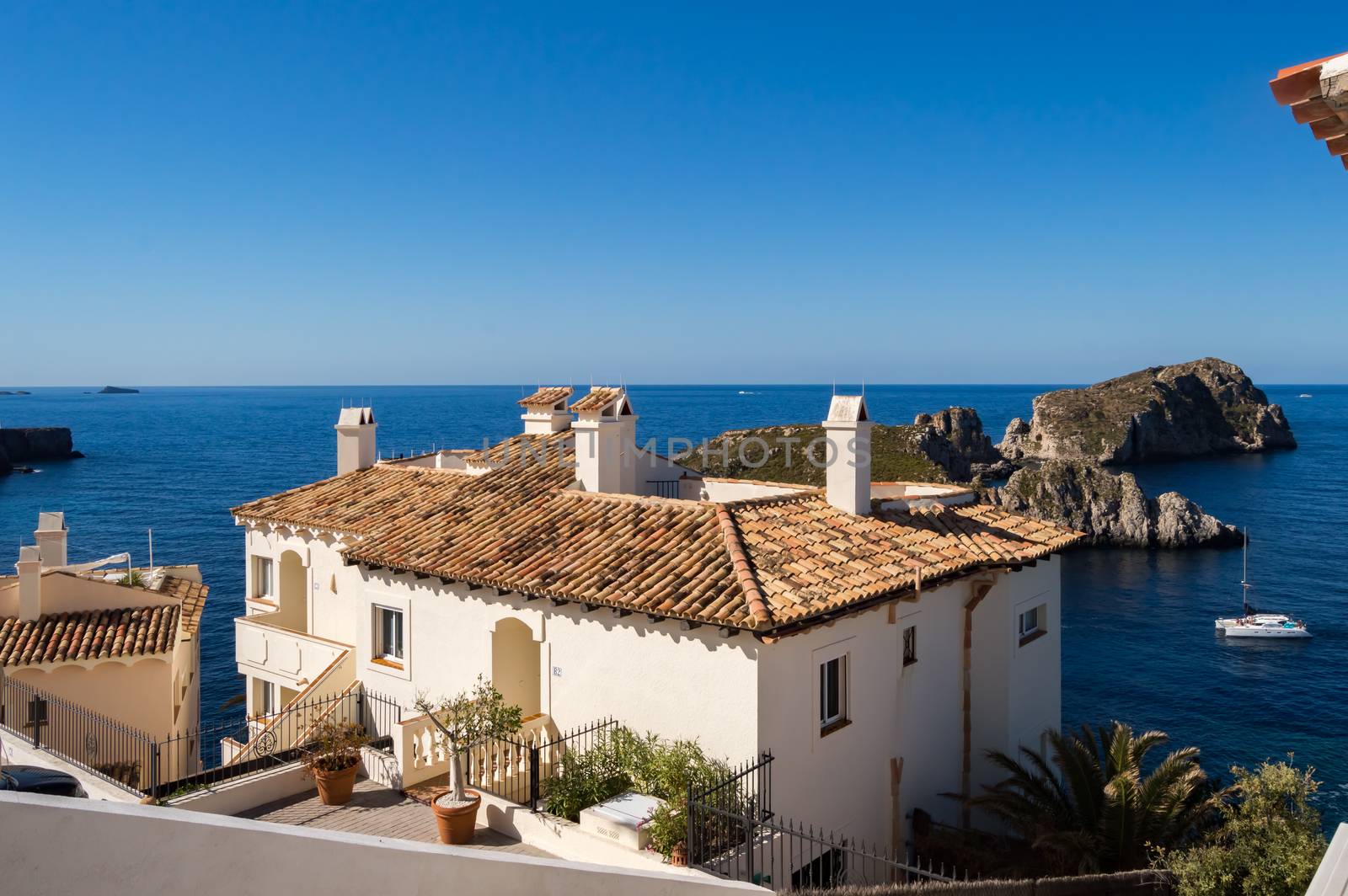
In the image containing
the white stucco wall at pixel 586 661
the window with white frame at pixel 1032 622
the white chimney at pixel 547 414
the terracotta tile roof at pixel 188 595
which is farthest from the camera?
the white chimney at pixel 547 414

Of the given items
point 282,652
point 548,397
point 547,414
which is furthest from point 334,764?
point 548,397

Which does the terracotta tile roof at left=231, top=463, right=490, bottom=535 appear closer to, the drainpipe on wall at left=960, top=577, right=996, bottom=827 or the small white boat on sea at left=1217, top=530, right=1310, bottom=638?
the drainpipe on wall at left=960, top=577, right=996, bottom=827

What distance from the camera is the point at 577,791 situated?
14000mm

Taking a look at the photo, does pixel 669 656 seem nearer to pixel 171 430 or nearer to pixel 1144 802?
pixel 1144 802

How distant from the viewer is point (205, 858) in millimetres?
5285

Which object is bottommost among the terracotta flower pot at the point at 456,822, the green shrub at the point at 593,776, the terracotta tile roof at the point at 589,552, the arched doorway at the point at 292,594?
the terracotta flower pot at the point at 456,822

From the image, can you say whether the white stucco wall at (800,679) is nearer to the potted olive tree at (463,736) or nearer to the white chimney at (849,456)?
the potted olive tree at (463,736)

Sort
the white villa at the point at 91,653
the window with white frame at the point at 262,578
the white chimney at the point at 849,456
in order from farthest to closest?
the window with white frame at the point at 262,578 < the white villa at the point at 91,653 < the white chimney at the point at 849,456

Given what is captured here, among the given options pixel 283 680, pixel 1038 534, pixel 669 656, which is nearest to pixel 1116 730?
pixel 1038 534

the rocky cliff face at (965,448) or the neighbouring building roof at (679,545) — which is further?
the rocky cliff face at (965,448)

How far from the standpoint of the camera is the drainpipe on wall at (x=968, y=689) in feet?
58.4

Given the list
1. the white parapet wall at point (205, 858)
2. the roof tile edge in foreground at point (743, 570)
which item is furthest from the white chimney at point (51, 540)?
the white parapet wall at point (205, 858)

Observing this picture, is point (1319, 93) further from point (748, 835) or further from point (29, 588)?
point (29, 588)

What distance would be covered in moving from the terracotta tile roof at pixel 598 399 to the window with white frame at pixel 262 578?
1049 cm
